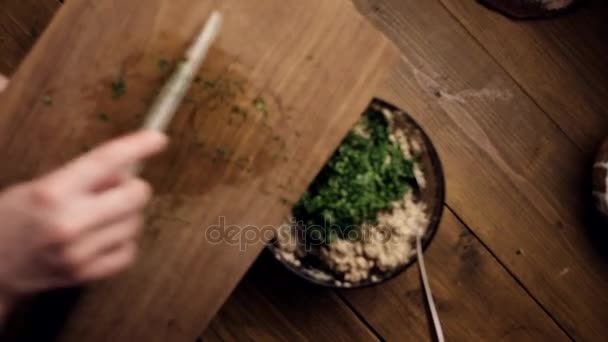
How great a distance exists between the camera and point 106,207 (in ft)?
1.54

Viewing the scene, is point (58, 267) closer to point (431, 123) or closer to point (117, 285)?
point (117, 285)

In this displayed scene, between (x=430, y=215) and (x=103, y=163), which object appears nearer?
(x=103, y=163)

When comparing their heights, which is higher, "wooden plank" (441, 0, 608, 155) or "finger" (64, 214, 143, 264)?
"wooden plank" (441, 0, 608, 155)

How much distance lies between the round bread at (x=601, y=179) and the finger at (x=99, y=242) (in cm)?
75

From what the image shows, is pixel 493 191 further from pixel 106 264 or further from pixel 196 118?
pixel 106 264

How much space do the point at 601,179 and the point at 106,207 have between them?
31.0 inches

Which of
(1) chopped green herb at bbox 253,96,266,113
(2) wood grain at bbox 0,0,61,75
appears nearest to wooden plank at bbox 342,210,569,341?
(1) chopped green herb at bbox 253,96,266,113

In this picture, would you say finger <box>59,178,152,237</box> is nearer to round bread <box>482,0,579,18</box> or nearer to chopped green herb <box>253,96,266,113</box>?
chopped green herb <box>253,96,266,113</box>

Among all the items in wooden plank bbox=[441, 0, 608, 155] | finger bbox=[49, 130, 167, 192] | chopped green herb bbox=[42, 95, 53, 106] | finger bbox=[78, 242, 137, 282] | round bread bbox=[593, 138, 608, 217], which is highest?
wooden plank bbox=[441, 0, 608, 155]

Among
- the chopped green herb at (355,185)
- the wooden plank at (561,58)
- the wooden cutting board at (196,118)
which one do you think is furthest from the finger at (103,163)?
the wooden plank at (561,58)

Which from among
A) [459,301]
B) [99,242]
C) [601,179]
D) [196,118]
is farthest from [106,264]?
[601,179]

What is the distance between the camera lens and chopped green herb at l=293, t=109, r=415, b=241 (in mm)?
746

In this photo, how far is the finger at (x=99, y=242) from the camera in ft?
1.56

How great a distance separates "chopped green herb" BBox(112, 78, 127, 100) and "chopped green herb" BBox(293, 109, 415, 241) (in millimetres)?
Result: 283
